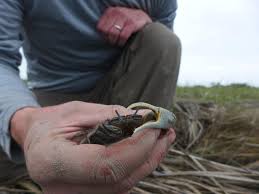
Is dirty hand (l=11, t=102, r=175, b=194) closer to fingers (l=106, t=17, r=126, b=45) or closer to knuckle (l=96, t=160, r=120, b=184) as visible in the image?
knuckle (l=96, t=160, r=120, b=184)

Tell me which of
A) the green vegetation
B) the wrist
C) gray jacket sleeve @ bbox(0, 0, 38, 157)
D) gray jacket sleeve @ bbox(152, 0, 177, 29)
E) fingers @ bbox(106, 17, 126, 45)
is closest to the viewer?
the wrist

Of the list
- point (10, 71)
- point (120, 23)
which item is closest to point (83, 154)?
point (10, 71)

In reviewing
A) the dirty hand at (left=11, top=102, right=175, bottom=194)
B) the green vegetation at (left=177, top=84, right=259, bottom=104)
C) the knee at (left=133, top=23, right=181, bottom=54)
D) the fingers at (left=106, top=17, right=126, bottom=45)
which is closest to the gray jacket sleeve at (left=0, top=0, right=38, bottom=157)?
the dirty hand at (left=11, top=102, right=175, bottom=194)

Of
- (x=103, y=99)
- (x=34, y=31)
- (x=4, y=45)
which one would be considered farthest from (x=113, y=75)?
(x=4, y=45)

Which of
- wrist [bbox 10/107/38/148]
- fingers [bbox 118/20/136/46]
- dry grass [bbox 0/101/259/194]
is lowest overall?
dry grass [bbox 0/101/259/194]

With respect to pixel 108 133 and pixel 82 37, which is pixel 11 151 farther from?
pixel 82 37

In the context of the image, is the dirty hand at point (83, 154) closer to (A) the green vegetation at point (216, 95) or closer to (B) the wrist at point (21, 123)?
(B) the wrist at point (21, 123)
